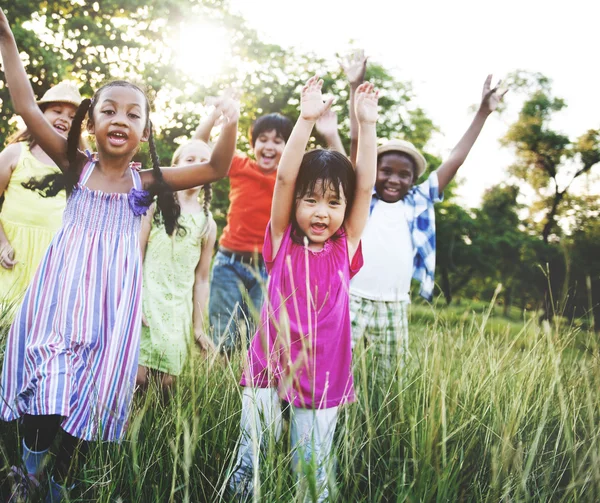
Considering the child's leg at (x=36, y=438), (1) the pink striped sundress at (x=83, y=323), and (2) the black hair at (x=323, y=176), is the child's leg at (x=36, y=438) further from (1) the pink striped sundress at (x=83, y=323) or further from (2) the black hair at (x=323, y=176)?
(2) the black hair at (x=323, y=176)

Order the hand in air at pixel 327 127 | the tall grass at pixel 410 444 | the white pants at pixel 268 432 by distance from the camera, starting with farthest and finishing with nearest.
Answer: the hand in air at pixel 327 127, the white pants at pixel 268 432, the tall grass at pixel 410 444

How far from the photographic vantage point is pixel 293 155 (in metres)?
2.14

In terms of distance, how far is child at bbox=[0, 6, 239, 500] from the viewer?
1.89 meters

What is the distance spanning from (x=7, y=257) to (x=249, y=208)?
177cm

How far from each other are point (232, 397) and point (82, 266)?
2.56 feet

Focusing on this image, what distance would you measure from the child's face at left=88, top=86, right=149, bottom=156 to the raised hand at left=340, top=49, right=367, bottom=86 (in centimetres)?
122

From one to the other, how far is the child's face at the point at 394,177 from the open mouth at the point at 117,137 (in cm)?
174

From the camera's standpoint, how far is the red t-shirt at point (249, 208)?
4.26m

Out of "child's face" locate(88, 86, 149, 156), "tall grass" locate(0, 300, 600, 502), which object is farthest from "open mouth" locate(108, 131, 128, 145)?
"tall grass" locate(0, 300, 600, 502)

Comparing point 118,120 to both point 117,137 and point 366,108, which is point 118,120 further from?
point 366,108

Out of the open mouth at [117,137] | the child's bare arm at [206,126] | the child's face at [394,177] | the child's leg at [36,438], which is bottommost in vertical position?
the child's leg at [36,438]

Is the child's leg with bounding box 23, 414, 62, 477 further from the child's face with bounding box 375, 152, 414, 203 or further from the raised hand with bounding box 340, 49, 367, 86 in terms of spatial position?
the child's face with bounding box 375, 152, 414, 203

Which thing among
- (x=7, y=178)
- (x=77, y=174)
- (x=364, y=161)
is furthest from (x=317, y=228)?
(x=7, y=178)

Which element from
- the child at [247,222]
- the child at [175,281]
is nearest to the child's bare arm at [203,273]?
the child at [175,281]
